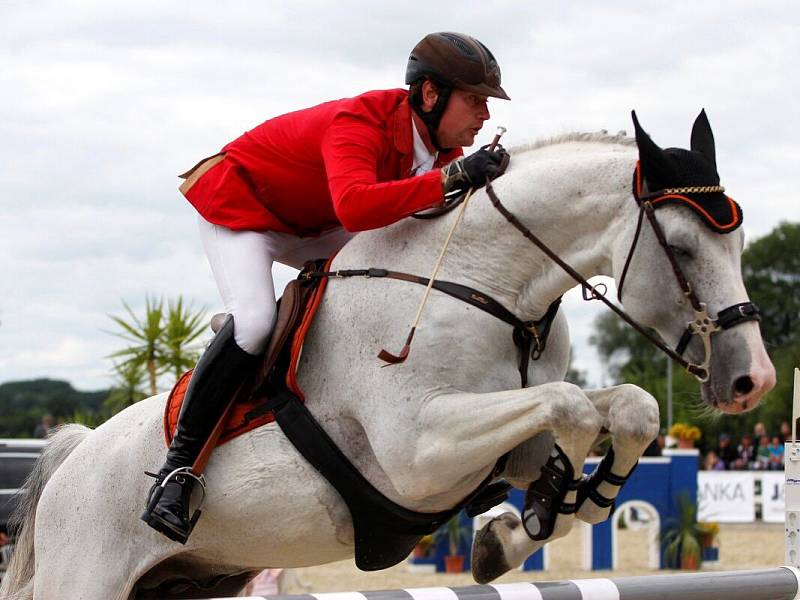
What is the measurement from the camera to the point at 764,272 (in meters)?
66.5

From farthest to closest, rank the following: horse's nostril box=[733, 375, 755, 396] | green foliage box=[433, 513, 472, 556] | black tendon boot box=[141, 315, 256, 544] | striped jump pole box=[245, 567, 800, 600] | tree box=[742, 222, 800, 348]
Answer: tree box=[742, 222, 800, 348], green foliage box=[433, 513, 472, 556], black tendon boot box=[141, 315, 256, 544], horse's nostril box=[733, 375, 755, 396], striped jump pole box=[245, 567, 800, 600]

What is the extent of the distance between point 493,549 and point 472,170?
4.56ft

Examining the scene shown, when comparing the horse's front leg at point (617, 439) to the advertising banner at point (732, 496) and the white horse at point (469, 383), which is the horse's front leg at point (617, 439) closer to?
the white horse at point (469, 383)

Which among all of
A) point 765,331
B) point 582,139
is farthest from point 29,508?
point 765,331

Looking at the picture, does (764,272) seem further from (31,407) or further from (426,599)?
(426,599)

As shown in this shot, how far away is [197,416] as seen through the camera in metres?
4.47

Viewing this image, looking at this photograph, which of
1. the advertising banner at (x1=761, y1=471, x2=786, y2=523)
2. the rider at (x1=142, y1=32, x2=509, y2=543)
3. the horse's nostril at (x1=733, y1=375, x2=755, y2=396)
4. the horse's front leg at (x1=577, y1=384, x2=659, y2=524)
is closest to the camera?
the horse's nostril at (x1=733, y1=375, x2=755, y2=396)

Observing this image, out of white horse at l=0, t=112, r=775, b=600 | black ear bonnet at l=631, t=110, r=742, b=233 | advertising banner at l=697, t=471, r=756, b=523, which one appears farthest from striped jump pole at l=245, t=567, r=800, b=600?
advertising banner at l=697, t=471, r=756, b=523

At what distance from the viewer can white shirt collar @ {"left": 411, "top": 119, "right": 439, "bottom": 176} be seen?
4.51 m

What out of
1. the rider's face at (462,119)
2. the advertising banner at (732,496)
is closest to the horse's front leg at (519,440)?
the rider's face at (462,119)

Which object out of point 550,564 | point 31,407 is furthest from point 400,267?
point 31,407

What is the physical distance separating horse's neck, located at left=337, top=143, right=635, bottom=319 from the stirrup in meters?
1.07

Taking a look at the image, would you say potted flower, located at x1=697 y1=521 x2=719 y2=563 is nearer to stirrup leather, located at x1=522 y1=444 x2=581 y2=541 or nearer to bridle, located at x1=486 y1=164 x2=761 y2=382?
stirrup leather, located at x1=522 y1=444 x2=581 y2=541

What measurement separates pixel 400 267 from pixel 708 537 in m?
11.5
